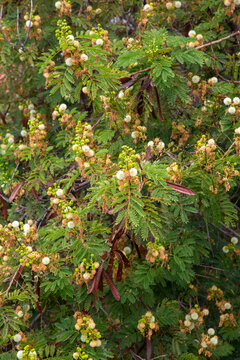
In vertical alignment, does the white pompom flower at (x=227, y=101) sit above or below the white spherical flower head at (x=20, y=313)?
above

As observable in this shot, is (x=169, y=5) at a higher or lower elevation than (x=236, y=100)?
higher

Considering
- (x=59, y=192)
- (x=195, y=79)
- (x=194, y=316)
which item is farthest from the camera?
(x=194, y=316)

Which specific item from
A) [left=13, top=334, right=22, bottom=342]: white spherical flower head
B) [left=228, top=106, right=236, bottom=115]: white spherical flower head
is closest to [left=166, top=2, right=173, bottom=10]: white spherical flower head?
[left=228, top=106, right=236, bottom=115]: white spherical flower head

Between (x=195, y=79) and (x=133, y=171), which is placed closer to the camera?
(x=133, y=171)

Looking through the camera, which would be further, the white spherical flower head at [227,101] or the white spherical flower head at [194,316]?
the white spherical flower head at [194,316]

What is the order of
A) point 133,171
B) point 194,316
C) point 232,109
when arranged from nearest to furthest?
point 133,171
point 232,109
point 194,316

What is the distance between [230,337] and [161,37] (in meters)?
3.02

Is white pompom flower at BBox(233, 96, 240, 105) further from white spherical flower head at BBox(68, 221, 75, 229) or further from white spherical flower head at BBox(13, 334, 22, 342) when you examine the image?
white spherical flower head at BBox(13, 334, 22, 342)

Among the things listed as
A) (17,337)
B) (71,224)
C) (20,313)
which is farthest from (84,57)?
(17,337)

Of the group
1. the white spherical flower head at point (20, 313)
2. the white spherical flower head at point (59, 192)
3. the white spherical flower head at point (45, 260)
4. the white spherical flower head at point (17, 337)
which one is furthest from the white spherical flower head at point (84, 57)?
the white spherical flower head at point (17, 337)

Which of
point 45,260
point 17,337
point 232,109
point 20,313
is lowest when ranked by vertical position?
point 17,337

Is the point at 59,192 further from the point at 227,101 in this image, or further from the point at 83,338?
the point at 227,101

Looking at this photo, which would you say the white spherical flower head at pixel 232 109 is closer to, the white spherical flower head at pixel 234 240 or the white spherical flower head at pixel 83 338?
the white spherical flower head at pixel 234 240

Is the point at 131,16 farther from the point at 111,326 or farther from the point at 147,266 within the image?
the point at 111,326
